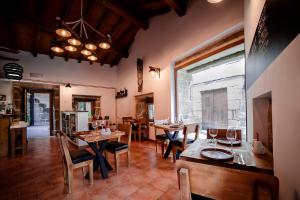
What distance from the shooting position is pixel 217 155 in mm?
1298

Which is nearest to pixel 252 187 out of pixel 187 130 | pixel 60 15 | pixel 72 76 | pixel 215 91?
pixel 187 130


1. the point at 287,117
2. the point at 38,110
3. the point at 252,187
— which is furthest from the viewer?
the point at 38,110

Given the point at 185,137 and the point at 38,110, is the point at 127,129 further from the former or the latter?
the point at 38,110

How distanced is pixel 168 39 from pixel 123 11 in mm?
1712

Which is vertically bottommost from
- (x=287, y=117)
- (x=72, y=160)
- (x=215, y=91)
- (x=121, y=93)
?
(x=72, y=160)

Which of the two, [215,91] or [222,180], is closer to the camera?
[222,180]

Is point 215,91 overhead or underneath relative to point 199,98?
overhead

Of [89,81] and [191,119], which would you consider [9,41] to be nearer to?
[89,81]

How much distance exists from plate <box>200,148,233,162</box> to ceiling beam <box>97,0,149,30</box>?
468 cm

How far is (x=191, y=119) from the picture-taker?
424cm

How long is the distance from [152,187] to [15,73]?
19.8 ft

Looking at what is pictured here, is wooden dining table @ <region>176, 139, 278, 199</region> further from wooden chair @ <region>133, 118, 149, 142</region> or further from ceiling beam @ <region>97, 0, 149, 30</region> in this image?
ceiling beam @ <region>97, 0, 149, 30</region>

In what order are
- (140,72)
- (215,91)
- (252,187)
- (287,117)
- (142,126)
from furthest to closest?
1. (140,72)
2. (142,126)
3. (215,91)
4. (287,117)
5. (252,187)

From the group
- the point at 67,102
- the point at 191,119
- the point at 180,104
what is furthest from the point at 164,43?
the point at 67,102
